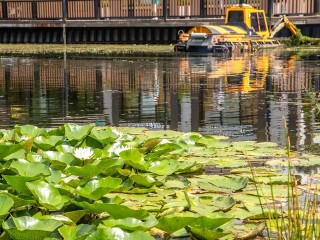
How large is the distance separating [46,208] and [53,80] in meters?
12.6

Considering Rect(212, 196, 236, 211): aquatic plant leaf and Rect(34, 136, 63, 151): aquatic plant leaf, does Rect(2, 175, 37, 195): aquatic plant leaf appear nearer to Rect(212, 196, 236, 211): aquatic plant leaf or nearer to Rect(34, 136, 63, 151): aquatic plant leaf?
Rect(212, 196, 236, 211): aquatic plant leaf

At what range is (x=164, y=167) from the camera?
5.71 meters

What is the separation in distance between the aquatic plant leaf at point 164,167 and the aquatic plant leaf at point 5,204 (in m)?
1.65

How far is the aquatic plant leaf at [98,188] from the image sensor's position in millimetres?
4477

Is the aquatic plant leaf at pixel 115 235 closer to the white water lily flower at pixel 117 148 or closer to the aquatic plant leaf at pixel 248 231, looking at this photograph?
the aquatic plant leaf at pixel 248 231

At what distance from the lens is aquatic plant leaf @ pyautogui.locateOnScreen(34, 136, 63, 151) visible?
6.05m

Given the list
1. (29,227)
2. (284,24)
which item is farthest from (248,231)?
(284,24)

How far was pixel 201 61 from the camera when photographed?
23406mm

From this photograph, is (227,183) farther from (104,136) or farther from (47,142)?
(47,142)

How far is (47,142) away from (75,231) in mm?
2262

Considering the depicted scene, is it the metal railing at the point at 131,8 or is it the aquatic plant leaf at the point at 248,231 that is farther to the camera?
the metal railing at the point at 131,8

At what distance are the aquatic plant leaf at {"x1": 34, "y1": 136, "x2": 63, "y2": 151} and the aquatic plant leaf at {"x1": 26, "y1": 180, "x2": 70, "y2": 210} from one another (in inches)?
60.0

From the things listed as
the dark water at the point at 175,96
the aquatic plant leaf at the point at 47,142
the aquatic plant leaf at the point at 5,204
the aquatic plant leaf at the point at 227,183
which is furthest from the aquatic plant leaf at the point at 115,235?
the dark water at the point at 175,96

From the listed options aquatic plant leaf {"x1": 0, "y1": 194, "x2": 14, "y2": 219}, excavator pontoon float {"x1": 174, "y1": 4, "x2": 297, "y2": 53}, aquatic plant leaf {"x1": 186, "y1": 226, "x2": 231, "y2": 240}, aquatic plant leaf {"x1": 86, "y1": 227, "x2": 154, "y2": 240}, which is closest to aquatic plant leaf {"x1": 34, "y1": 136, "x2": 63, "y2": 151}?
aquatic plant leaf {"x1": 0, "y1": 194, "x2": 14, "y2": 219}
